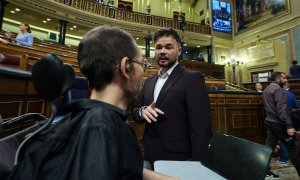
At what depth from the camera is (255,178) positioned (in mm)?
847

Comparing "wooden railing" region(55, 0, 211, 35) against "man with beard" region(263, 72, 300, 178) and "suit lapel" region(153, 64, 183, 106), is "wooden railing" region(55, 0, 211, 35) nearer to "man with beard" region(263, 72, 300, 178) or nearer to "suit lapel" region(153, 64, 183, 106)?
"man with beard" region(263, 72, 300, 178)

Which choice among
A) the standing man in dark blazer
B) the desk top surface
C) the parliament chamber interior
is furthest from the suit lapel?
the parliament chamber interior

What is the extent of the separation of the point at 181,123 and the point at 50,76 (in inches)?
37.0

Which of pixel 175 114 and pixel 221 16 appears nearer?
pixel 175 114

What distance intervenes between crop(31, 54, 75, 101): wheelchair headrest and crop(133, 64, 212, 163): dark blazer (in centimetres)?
85

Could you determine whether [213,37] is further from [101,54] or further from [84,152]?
[84,152]

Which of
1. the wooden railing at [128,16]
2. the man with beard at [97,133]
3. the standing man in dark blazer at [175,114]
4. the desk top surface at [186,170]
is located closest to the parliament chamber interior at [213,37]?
the wooden railing at [128,16]

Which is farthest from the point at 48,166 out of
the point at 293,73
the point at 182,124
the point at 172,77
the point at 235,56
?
the point at 235,56

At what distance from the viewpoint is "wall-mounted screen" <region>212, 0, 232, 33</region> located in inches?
544

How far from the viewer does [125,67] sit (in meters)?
0.68

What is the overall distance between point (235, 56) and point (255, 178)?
14115 mm

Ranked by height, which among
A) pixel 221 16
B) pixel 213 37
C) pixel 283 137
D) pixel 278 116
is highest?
pixel 221 16

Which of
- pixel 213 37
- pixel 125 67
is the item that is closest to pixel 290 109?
pixel 125 67

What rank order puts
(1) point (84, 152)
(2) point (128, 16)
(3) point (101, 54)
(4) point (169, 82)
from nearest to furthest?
(1) point (84, 152) → (3) point (101, 54) → (4) point (169, 82) → (2) point (128, 16)
